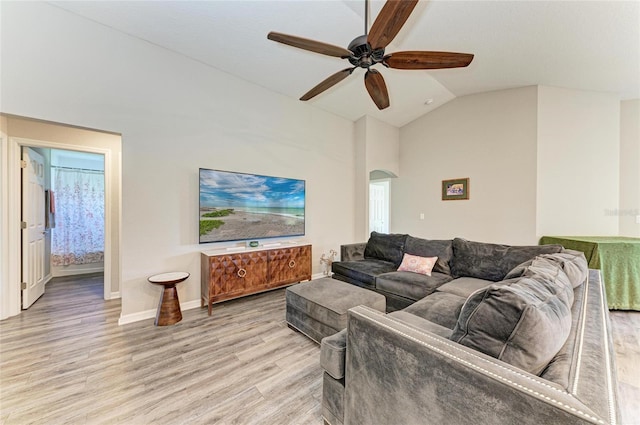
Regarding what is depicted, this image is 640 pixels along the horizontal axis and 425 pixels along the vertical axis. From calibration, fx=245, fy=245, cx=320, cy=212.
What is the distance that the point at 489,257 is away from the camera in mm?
2838

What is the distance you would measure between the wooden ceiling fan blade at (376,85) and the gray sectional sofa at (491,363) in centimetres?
183

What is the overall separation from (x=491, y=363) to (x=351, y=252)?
305 cm

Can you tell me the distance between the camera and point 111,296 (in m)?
3.44

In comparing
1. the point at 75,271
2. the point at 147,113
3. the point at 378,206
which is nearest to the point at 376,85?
the point at 147,113

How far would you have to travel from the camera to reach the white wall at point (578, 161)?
390 cm

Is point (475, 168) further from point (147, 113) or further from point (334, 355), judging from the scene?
point (147, 113)

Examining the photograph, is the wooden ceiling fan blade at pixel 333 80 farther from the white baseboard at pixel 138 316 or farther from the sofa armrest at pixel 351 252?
the white baseboard at pixel 138 316

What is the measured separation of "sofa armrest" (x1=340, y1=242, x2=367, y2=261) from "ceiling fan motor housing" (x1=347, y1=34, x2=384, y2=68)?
2.59 meters

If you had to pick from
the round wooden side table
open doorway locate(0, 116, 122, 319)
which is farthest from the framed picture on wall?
open doorway locate(0, 116, 122, 319)

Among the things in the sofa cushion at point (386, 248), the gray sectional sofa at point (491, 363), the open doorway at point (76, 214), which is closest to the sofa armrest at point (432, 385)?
the gray sectional sofa at point (491, 363)

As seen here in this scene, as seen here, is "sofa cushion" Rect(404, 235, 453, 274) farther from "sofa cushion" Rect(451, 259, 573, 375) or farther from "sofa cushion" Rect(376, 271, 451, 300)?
"sofa cushion" Rect(451, 259, 573, 375)

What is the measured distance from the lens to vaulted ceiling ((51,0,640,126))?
2451 millimetres

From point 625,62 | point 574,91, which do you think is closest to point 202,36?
point 625,62

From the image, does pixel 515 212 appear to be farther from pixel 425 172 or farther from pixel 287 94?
pixel 287 94
